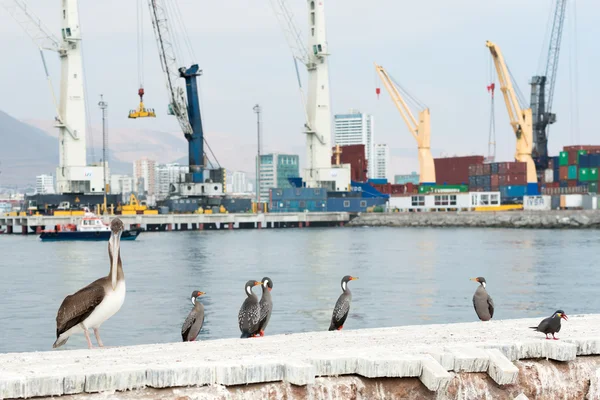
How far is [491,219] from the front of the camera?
14025 centimetres

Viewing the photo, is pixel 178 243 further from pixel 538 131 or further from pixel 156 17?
pixel 538 131

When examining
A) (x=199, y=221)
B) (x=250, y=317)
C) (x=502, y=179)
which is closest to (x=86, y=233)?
(x=199, y=221)

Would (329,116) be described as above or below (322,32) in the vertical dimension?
below

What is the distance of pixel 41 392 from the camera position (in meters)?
10.8

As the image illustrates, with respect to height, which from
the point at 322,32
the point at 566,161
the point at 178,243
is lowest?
the point at 178,243

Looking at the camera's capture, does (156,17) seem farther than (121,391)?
Yes

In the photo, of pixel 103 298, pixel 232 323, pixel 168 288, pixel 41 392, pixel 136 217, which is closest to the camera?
pixel 41 392

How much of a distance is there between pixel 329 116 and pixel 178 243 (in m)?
43.7

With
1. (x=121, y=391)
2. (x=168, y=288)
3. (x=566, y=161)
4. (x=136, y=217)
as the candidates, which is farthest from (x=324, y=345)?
(x=566, y=161)

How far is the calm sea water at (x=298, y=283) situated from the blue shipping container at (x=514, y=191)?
69.2 metres

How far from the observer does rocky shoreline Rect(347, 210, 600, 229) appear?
131750 millimetres

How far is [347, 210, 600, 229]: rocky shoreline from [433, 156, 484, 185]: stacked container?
148 feet

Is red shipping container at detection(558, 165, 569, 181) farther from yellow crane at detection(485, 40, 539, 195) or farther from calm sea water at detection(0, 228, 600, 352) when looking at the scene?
calm sea water at detection(0, 228, 600, 352)

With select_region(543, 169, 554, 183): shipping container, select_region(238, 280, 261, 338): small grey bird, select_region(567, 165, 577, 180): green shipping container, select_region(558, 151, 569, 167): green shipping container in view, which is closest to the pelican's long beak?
select_region(238, 280, 261, 338): small grey bird
